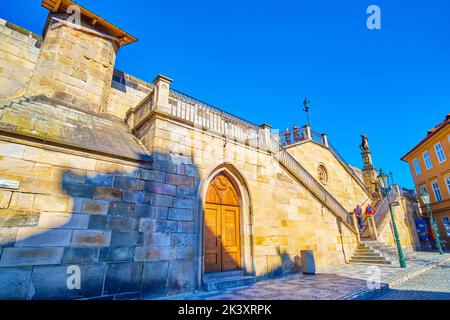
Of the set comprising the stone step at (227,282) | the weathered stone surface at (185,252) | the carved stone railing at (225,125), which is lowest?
the stone step at (227,282)

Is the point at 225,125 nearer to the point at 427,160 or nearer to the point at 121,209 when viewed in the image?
the point at 121,209

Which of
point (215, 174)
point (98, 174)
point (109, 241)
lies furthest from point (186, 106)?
point (109, 241)

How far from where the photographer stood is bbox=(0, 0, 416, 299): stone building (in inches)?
167

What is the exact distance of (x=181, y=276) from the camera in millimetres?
5438

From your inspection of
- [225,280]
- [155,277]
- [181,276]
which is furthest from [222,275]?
[155,277]

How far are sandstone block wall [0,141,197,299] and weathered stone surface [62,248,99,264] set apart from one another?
2cm

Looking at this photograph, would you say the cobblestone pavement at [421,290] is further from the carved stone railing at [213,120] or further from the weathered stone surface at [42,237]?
the weathered stone surface at [42,237]

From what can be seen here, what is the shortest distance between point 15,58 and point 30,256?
252 inches

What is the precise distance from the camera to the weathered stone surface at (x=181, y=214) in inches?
226

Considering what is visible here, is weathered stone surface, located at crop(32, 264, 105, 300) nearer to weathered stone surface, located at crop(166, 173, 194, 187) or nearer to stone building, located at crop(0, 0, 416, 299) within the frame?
stone building, located at crop(0, 0, 416, 299)

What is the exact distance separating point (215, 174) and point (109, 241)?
3493 millimetres

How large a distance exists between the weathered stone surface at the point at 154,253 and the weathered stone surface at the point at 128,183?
4.53 ft

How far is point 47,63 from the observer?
6945 millimetres

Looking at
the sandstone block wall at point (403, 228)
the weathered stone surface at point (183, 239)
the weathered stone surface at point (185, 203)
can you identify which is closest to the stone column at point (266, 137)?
the weathered stone surface at point (185, 203)
